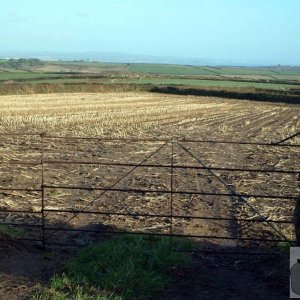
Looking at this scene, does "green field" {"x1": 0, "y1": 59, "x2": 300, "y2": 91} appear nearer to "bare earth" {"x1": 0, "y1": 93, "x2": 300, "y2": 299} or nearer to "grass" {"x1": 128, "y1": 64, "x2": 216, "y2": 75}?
"grass" {"x1": 128, "y1": 64, "x2": 216, "y2": 75}

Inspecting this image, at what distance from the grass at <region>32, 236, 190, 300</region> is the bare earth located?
0.22 m

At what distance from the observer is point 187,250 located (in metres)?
6.91

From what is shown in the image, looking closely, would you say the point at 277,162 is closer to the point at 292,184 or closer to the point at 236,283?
the point at 292,184

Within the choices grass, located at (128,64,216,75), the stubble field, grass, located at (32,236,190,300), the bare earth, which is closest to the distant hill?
grass, located at (128,64,216,75)

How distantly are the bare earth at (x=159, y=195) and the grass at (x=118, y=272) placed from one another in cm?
22

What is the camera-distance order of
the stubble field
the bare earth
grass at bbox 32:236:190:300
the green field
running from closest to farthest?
grass at bbox 32:236:190:300 < the bare earth < the stubble field < the green field

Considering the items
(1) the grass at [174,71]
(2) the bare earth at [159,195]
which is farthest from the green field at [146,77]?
(2) the bare earth at [159,195]

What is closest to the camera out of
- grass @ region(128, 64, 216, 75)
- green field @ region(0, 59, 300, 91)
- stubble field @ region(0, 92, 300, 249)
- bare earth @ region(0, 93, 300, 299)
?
bare earth @ region(0, 93, 300, 299)

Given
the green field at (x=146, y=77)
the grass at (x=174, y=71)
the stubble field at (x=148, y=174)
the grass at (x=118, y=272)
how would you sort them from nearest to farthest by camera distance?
the grass at (x=118, y=272), the stubble field at (x=148, y=174), the green field at (x=146, y=77), the grass at (x=174, y=71)

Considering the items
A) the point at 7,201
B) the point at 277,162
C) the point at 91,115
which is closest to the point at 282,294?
the point at 7,201

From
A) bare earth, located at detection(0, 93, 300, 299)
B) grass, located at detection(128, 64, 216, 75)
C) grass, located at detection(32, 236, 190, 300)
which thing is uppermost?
grass, located at detection(32, 236, 190, 300)

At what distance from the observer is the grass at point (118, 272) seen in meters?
5.39

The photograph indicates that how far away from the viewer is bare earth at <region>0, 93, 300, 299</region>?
6086 millimetres

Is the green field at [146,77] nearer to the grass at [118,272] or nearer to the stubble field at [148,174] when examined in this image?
the stubble field at [148,174]
